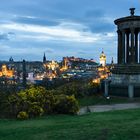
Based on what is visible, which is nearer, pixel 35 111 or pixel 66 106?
pixel 35 111

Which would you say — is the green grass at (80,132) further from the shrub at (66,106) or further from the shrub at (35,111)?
the shrub at (66,106)

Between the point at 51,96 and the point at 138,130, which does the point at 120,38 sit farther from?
the point at 138,130

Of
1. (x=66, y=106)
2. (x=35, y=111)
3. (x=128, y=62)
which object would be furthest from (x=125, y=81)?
(x=35, y=111)

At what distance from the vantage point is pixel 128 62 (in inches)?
1556

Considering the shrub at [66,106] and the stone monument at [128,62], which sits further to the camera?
the stone monument at [128,62]

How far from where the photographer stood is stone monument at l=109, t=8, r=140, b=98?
35.7 meters

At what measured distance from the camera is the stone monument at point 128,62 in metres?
35.7

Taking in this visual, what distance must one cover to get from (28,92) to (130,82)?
15.3 metres

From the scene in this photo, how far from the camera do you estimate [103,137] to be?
12273 millimetres

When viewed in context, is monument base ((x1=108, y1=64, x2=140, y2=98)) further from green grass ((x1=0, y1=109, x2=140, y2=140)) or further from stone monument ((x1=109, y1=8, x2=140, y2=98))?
green grass ((x1=0, y1=109, x2=140, y2=140))

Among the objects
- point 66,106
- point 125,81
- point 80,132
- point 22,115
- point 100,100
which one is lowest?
point 100,100

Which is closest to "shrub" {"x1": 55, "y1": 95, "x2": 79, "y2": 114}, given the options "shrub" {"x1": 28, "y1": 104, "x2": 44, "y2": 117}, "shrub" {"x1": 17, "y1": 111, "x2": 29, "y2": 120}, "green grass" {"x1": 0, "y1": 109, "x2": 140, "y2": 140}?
"shrub" {"x1": 28, "y1": 104, "x2": 44, "y2": 117}

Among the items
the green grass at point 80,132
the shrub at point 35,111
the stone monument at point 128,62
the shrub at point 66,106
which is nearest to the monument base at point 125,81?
the stone monument at point 128,62

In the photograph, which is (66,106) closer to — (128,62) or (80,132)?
(80,132)
